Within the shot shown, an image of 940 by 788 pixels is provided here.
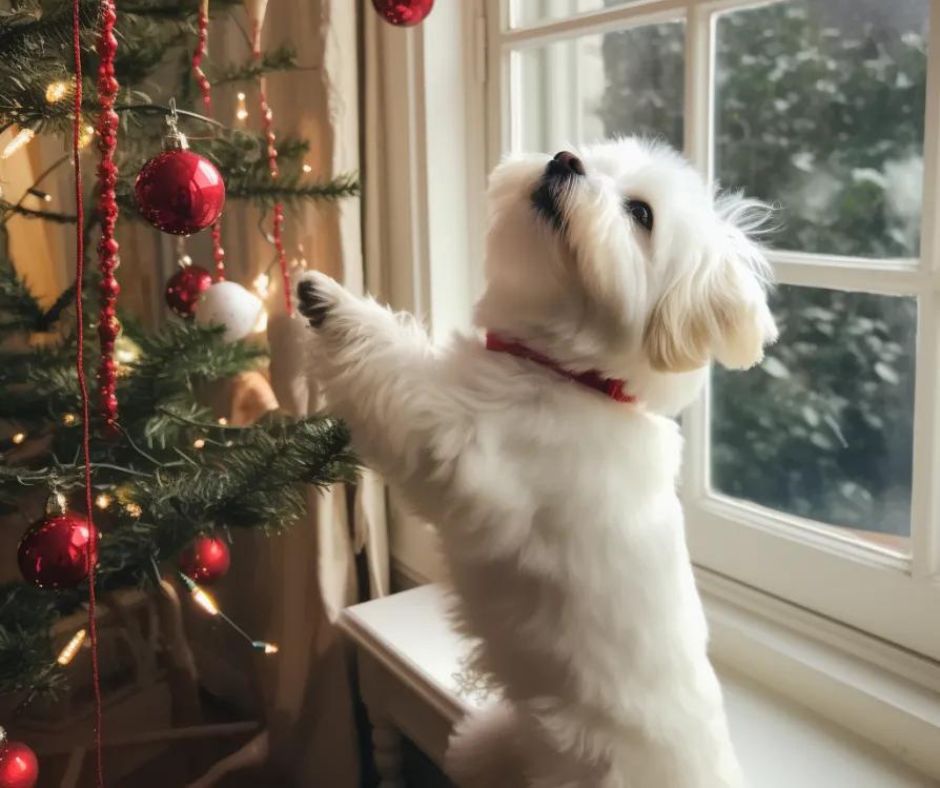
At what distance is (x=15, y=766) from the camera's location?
3.28ft

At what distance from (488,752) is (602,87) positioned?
3.38 feet

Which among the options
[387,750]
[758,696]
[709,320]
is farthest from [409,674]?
[709,320]

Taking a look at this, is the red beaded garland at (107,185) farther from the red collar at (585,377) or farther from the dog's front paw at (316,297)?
the red collar at (585,377)

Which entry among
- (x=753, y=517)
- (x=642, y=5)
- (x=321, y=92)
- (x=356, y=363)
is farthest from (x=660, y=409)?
(x=321, y=92)

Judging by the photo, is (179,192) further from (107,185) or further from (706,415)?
(706,415)

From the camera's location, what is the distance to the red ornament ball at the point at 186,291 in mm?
1372

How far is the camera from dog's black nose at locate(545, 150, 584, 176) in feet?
3.08

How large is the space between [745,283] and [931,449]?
389 millimetres

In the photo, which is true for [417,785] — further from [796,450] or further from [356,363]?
[356,363]

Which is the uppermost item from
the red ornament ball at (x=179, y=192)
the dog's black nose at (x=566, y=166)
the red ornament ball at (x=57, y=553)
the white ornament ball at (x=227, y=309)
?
the dog's black nose at (x=566, y=166)

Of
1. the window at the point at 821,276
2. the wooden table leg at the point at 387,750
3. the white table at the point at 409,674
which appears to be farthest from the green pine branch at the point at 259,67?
the wooden table leg at the point at 387,750

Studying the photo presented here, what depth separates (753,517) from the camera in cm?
137

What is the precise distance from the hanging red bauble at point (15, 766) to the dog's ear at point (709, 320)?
2.51 ft

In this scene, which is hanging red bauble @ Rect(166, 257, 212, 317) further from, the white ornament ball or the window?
the window
